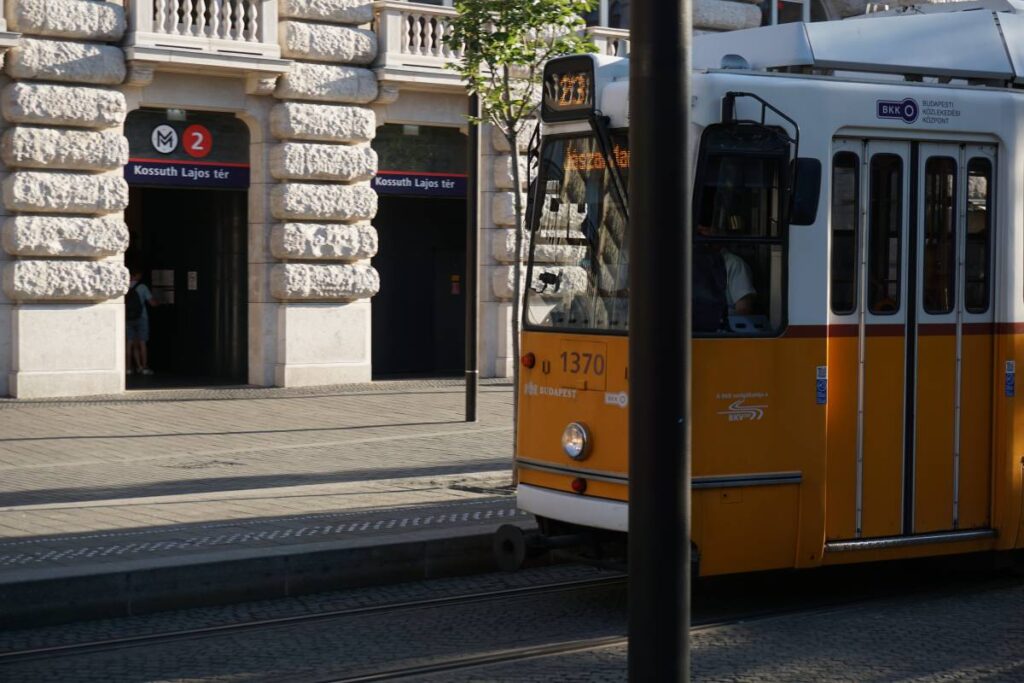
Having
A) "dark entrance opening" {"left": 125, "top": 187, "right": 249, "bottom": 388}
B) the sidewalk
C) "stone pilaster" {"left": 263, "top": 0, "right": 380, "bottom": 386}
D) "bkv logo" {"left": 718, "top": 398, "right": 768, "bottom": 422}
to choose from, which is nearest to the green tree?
the sidewalk

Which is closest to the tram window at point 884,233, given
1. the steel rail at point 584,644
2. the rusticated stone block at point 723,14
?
the steel rail at point 584,644

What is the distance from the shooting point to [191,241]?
23.3m

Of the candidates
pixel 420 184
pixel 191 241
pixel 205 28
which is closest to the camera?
pixel 205 28

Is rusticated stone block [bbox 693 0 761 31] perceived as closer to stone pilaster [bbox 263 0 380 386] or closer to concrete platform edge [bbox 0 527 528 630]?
stone pilaster [bbox 263 0 380 386]

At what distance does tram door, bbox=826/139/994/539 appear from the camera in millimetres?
8812

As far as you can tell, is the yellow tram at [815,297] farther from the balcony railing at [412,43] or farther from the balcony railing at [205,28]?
the balcony railing at [412,43]

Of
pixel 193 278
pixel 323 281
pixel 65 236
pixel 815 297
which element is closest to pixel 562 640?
pixel 815 297

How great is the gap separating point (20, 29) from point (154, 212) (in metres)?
5.23

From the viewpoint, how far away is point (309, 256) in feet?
69.2

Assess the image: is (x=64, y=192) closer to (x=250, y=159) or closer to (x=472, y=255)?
(x=250, y=159)

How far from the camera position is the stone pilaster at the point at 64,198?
18703 millimetres

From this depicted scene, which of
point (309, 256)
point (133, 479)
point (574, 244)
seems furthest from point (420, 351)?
point (574, 244)

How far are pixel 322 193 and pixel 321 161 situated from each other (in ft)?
1.35

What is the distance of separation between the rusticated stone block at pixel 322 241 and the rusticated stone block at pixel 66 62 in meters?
2.87
